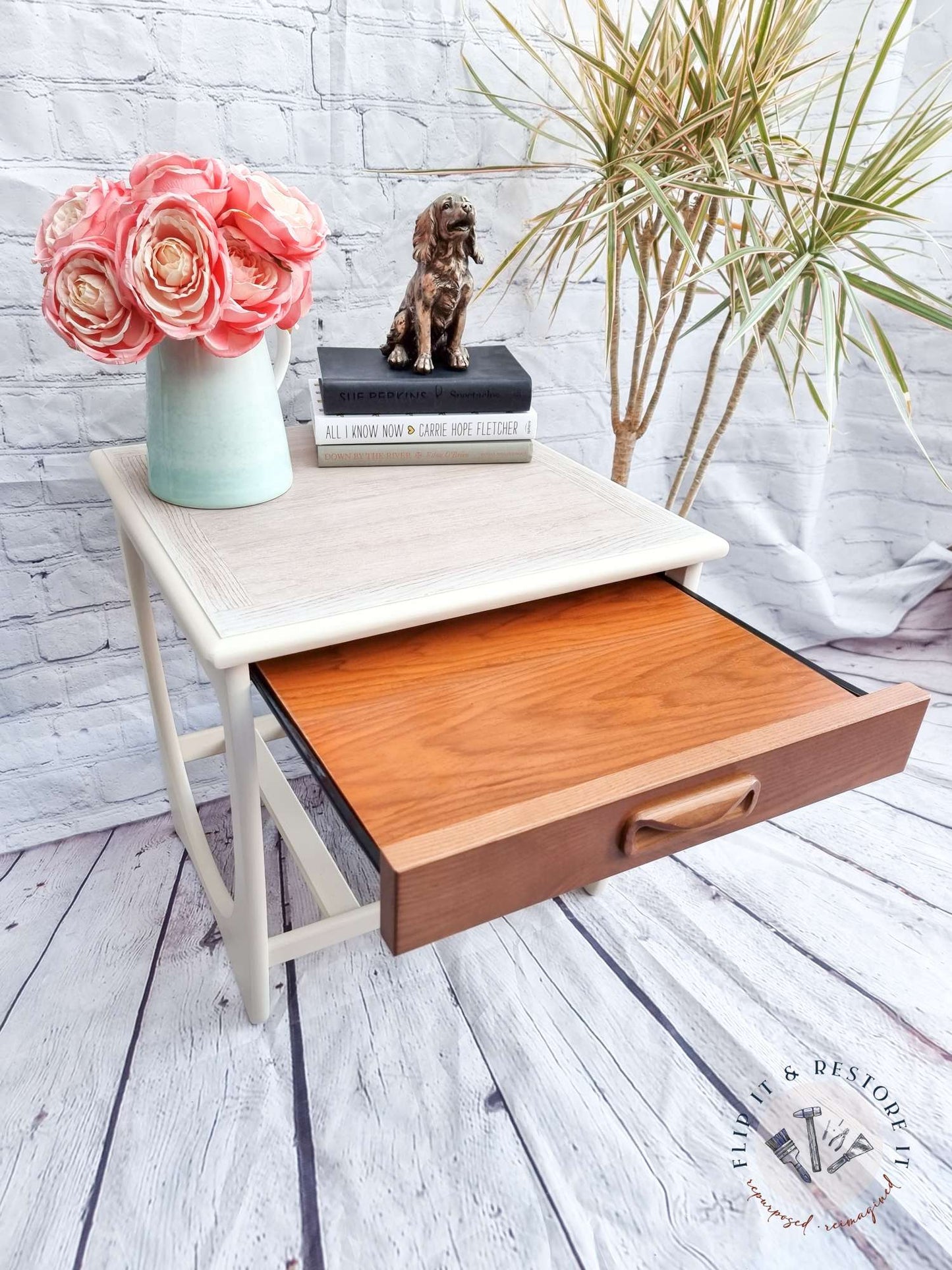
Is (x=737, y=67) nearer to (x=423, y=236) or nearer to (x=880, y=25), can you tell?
(x=423, y=236)

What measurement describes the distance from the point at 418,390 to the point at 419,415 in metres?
0.03

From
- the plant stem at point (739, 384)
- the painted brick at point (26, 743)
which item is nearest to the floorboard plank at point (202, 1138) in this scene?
the painted brick at point (26, 743)

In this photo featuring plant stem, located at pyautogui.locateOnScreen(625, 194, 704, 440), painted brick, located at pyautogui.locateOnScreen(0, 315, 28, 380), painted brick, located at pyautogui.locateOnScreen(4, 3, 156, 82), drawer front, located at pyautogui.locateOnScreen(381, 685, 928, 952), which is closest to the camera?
drawer front, located at pyautogui.locateOnScreen(381, 685, 928, 952)

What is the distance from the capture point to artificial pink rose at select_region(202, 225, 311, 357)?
0.79m

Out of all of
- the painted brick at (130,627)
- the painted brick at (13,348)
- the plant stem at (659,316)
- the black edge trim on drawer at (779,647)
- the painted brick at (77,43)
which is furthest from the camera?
the painted brick at (130,627)

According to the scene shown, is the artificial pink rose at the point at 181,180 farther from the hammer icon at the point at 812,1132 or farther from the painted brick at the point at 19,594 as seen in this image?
the hammer icon at the point at 812,1132

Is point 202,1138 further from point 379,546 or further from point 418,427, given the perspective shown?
point 418,427

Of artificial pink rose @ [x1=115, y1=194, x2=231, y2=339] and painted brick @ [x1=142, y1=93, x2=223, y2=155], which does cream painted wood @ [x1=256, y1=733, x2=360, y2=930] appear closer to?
artificial pink rose @ [x1=115, y1=194, x2=231, y2=339]

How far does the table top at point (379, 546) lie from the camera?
0.74 m

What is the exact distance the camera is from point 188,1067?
976mm

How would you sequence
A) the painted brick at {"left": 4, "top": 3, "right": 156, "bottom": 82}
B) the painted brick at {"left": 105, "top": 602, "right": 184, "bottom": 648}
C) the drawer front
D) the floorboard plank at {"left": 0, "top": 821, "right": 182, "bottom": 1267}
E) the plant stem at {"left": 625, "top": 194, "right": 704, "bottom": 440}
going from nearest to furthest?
the drawer front
the floorboard plank at {"left": 0, "top": 821, "right": 182, "bottom": 1267}
the painted brick at {"left": 4, "top": 3, "right": 156, "bottom": 82}
the plant stem at {"left": 625, "top": 194, "right": 704, "bottom": 440}
the painted brick at {"left": 105, "top": 602, "right": 184, "bottom": 648}

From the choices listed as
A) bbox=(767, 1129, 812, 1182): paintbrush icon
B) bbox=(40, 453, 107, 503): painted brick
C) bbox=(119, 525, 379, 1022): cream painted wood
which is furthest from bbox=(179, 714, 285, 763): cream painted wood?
bbox=(767, 1129, 812, 1182): paintbrush icon

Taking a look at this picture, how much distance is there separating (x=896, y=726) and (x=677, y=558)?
0.27 metres

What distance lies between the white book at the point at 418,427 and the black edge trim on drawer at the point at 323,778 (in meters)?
0.37
